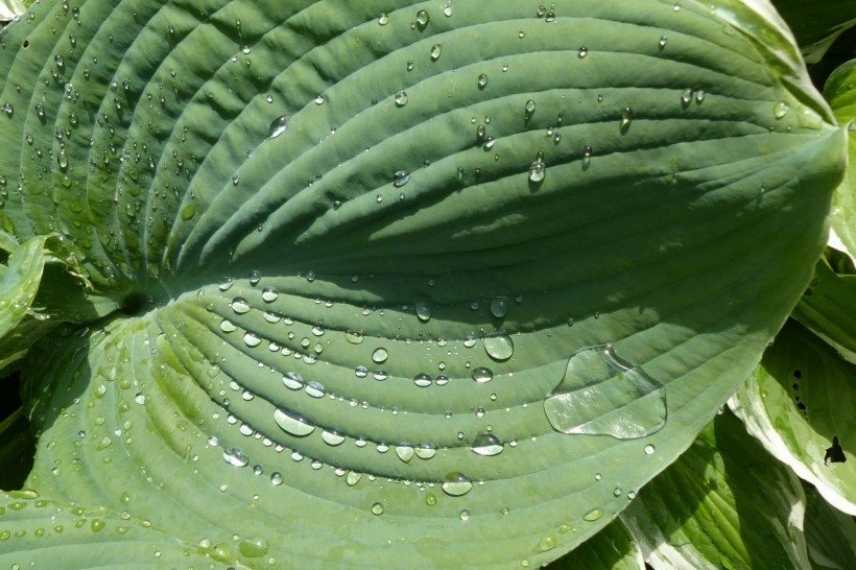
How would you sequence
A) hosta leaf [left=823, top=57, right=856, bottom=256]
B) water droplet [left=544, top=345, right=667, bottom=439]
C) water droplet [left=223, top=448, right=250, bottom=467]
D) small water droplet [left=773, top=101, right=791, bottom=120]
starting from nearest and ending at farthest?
small water droplet [left=773, top=101, right=791, bottom=120] < water droplet [left=544, top=345, right=667, bottom=439] < water droplet [left=223, top=448, right=250, bottom=467] < hosta leaf [left=823, top=57, right=856, bottom=256]

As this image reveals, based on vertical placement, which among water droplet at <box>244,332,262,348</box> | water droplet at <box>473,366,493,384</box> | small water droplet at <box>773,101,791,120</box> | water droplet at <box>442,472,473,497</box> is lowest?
water droplet at <box>442,472,473,497</box>

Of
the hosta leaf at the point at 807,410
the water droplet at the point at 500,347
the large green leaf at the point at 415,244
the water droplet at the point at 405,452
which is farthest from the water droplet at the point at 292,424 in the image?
the hosta leaf at the point at 807,410

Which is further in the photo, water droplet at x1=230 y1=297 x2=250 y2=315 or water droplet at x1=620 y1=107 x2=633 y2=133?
water droplet at x1=230 y1=297 x2=250 y2=315

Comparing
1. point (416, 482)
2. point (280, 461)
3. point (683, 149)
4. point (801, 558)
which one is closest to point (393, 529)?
point (416, 482)

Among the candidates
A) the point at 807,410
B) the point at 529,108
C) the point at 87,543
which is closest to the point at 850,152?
the point at 807,410

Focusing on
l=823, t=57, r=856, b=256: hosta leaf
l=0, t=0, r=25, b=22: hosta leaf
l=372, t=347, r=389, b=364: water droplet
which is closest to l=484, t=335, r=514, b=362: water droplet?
l=372, t=347, r=389, b=364: water droplet

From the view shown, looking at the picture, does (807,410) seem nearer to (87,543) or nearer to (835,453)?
(835,453)

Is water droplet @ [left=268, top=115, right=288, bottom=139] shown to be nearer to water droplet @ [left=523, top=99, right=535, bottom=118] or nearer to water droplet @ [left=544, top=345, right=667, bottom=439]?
water droplet @ [left=523, top=99, right=535, bottom=118]
